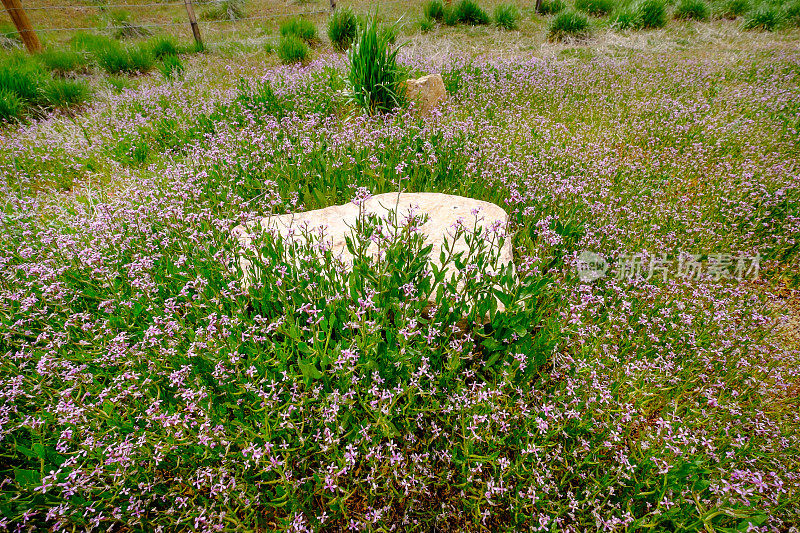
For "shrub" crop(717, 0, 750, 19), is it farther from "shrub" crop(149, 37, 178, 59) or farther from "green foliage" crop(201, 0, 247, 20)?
"green foliage" crop(201, 0, 247, 20)

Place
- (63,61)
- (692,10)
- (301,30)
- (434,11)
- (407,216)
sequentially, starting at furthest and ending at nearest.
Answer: (692,10), (434,11), (301,30), (63,61), (407,216)

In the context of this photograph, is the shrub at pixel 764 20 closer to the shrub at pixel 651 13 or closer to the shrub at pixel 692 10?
the shrub at pixel 692 10

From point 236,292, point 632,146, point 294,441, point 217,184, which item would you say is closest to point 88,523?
point 294,441

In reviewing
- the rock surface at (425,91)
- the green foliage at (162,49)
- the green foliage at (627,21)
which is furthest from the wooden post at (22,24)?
the green foliage at (627,21)

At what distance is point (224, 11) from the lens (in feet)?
63.9

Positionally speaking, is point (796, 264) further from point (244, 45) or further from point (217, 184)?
point (244, 45)

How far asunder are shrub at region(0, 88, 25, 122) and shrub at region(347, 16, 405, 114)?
661cm

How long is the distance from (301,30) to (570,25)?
9191 mm

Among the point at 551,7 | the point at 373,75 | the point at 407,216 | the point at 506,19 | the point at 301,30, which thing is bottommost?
the point at 407,216

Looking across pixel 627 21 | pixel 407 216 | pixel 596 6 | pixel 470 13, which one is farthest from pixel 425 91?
pixel 596 6

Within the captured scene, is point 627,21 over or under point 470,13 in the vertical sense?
under

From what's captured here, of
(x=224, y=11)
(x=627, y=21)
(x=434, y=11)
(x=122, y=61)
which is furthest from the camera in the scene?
(x=224, y=11)

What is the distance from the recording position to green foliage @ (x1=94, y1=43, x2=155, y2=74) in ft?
33.7

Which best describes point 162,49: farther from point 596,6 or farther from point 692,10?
point 692,10
